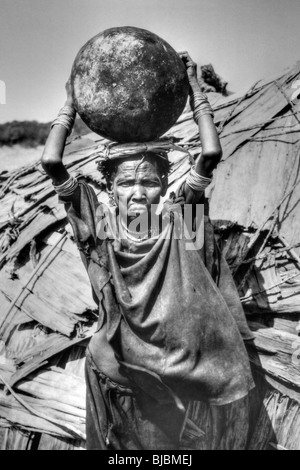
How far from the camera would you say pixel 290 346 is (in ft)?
11.0

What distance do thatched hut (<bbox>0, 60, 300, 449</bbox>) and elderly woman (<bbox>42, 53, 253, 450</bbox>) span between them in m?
0.38

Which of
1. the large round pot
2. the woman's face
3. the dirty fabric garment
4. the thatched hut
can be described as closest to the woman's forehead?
the woman's face

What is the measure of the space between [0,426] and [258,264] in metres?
2.08

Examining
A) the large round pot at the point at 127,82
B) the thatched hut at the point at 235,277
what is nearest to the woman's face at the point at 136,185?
the large round pot at the point at 127,82

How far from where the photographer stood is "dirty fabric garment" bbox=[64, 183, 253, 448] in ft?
9.01

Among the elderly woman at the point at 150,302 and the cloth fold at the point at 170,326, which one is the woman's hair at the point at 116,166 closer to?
the elderly woman at the point at 150,302

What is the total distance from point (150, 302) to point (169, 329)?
0.54ft

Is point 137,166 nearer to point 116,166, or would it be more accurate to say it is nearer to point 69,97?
point 116,166

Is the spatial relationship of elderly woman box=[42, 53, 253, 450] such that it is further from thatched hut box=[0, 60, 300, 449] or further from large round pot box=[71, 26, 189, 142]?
thatched hut box=[0, 60, 300, 449]

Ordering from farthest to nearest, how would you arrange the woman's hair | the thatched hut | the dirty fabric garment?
the thatched hut
the woman's hair
the dirty fabric garment

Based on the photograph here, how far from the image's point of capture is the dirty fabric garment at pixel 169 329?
2746mm

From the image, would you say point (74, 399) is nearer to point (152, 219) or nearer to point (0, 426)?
point (0, 426)

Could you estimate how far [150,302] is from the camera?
2799 mm
